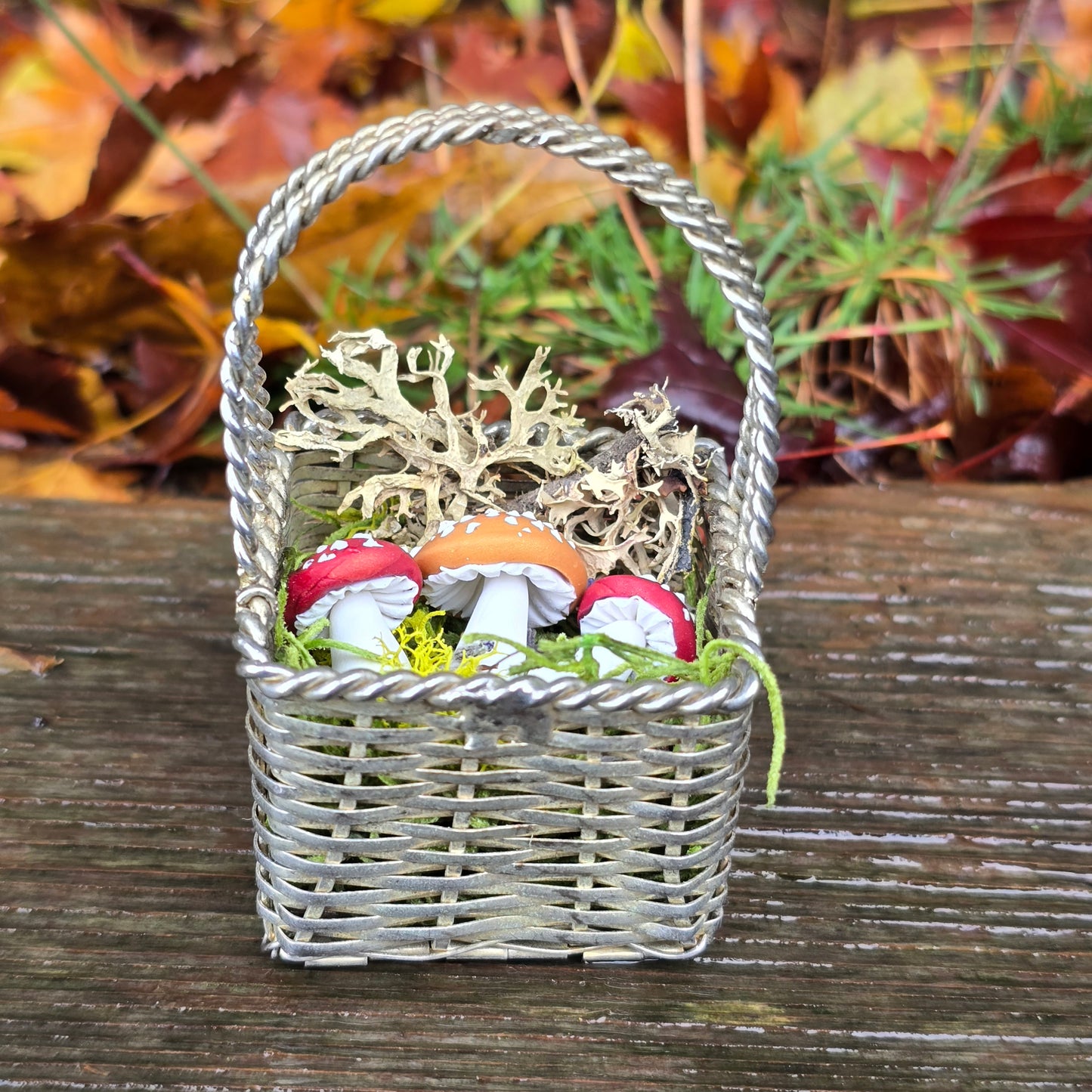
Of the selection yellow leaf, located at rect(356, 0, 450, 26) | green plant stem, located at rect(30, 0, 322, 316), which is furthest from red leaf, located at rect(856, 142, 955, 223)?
green plant stem, located at rect(30, 0, 322, 316)

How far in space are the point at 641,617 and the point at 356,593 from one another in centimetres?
21

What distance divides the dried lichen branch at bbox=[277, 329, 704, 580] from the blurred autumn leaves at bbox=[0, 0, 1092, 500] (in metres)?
0.22

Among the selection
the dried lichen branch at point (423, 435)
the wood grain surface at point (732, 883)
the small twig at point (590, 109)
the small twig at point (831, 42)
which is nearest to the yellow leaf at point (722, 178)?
the small twig at point (590, 109)

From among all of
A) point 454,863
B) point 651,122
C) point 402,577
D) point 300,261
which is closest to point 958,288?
point 651,122

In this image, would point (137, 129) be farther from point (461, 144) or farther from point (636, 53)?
point (636, 53)

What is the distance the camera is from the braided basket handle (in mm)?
723

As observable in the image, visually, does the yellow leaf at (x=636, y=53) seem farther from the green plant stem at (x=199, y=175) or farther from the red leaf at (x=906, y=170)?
the green plant stem at (x=199, y=175)

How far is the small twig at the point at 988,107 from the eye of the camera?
1106 mm

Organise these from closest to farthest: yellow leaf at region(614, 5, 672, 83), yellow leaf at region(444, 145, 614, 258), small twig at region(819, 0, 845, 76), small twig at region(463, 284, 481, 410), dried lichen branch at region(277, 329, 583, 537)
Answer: dried lichen branch at region(277, 329, 583, 537) < small twig at region(463, 284, 481, 410) < yellow leaf at region(444, 145, 614, 258) < yellow leaf at region(614, 5, 672, 83) < small twig at region(819, 0, 845, 76)

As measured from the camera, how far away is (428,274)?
147cm

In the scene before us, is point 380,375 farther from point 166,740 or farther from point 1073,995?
point 1073,995

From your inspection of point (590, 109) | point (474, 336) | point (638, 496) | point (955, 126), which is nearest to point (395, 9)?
point (590, 109)

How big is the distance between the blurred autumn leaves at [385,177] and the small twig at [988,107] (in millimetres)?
42

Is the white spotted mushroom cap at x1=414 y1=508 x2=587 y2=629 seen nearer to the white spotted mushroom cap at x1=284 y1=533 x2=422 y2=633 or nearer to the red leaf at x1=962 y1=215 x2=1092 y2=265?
the white spotted mushroom cap at x1=284 y1=533 x2=422 y2=633
